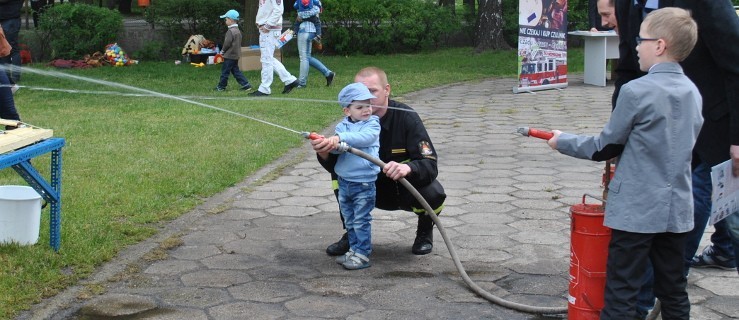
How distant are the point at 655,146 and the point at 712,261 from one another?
5.73 feet

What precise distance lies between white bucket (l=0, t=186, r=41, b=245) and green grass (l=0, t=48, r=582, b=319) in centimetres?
8

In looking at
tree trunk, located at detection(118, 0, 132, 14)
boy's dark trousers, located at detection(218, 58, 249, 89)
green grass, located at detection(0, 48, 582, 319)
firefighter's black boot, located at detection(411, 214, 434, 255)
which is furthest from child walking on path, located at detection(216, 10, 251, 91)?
tree trunk, located at detection(118, 0, 132, 14)

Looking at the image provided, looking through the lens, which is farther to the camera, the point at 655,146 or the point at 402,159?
the point at 402,159

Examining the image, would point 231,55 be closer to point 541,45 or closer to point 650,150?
point 541,45

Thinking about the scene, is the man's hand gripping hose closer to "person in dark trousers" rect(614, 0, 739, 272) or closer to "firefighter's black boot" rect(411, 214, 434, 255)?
"firefighter's black boot" rect(411, 214, 434, 255)

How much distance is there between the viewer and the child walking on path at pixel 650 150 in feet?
11.7

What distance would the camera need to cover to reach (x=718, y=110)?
4141 mm

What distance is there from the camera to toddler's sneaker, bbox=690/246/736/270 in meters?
5.02

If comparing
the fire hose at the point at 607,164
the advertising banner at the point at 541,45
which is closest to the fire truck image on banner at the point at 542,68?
the advertising banner at the point at 541,45

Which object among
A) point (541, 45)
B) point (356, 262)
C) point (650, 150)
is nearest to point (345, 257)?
point (356, 262)

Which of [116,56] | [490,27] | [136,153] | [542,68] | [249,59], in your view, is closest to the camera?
[136,153]

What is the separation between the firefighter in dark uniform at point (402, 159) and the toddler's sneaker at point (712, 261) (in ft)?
4.63

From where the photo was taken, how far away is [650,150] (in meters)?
3.59

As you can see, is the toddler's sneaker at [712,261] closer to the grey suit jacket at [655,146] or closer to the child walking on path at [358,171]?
the grey suit jacket at [655,146]
